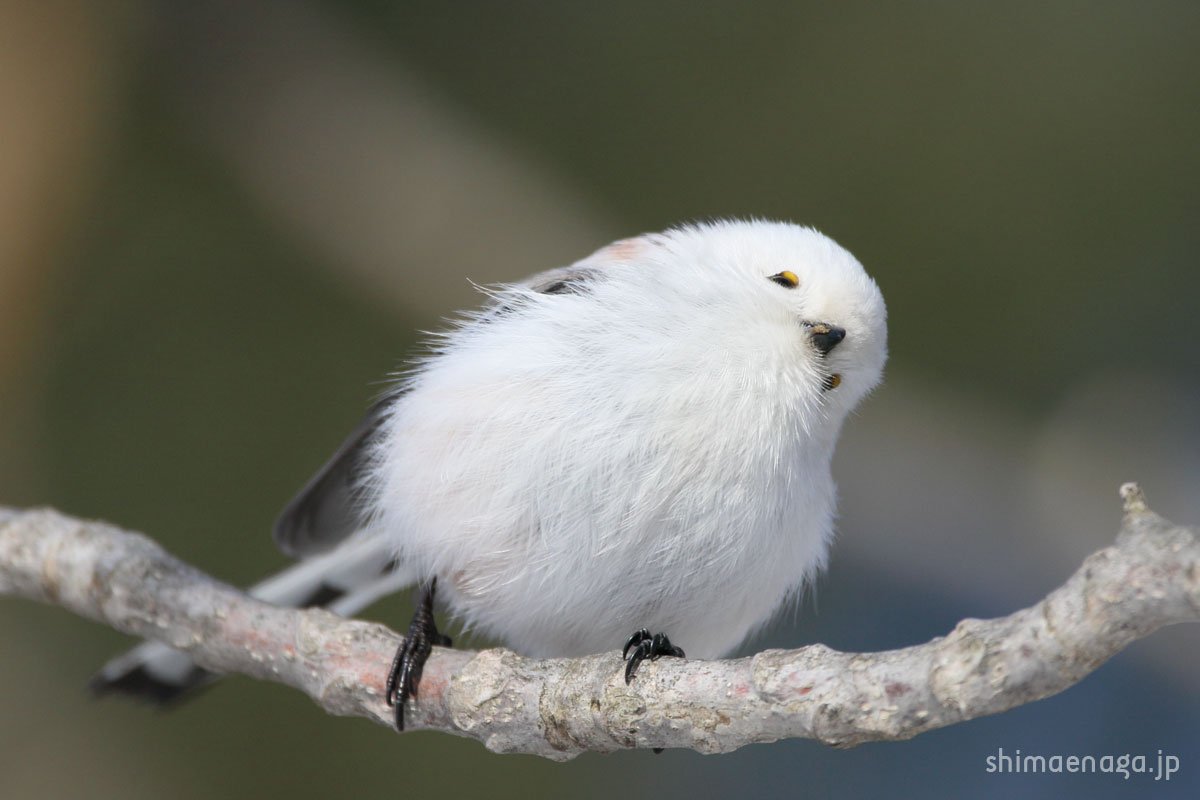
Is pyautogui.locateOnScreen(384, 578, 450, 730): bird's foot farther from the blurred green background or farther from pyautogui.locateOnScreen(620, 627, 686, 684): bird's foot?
the blurred green background

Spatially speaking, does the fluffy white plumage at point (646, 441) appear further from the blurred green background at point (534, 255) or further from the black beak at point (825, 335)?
the blurred green background at point (534, 255)

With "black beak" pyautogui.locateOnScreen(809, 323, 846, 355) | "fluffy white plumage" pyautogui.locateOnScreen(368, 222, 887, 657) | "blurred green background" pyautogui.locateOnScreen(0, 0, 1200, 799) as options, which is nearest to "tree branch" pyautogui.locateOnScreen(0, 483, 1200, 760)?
"fluffy white plumage" pyautogui.locateOnScreen(368, 222, 887, 657)

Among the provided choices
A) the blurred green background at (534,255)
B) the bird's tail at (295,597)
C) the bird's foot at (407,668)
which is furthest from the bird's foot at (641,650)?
the blurred green background at (534,255)

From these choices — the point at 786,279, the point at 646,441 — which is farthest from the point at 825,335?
the point at 646,441

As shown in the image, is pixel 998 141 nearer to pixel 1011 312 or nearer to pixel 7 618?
pixel 1011 312

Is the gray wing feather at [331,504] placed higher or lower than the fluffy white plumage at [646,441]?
lower
